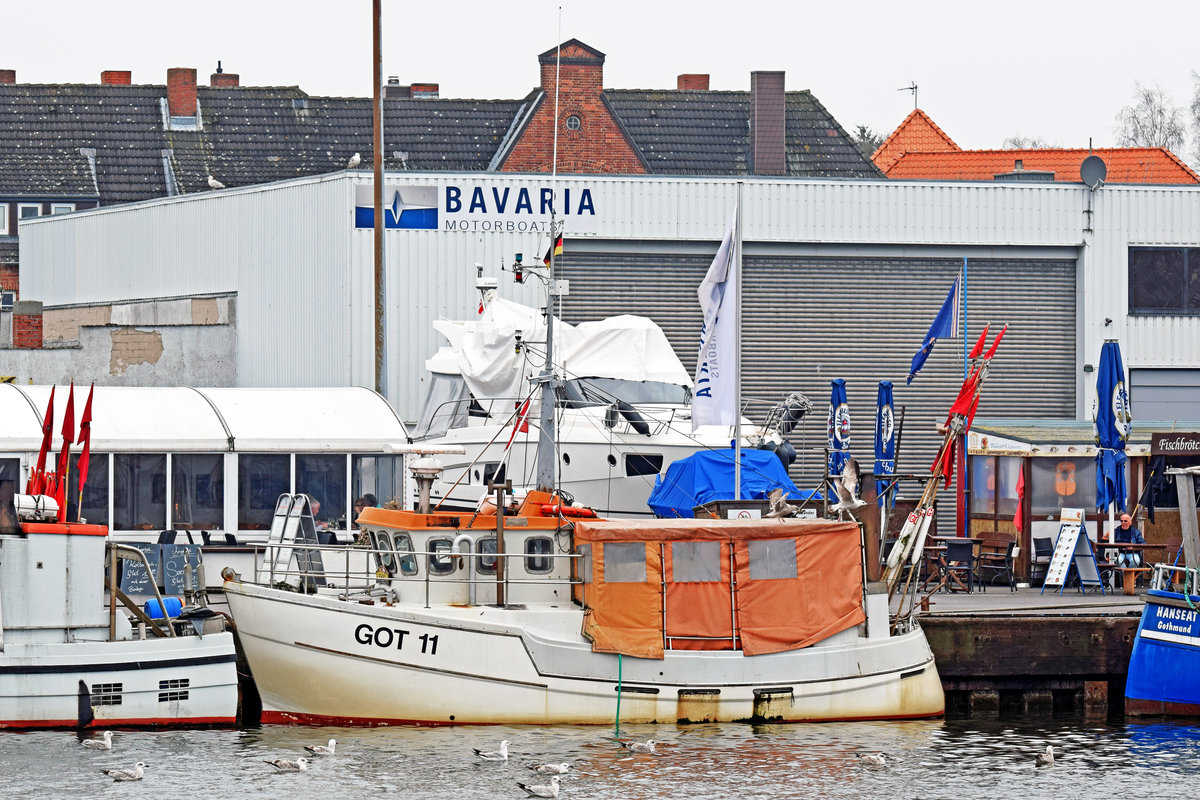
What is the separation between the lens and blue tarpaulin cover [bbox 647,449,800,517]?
26984mm

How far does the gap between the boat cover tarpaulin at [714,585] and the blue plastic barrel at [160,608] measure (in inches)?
203

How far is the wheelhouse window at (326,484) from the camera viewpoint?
26.5 metres

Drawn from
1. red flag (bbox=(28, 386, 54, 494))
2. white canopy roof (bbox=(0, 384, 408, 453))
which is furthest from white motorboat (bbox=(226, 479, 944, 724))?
white canopy roof (bbox=(0, 384, 408, 453))

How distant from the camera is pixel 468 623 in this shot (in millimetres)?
21578

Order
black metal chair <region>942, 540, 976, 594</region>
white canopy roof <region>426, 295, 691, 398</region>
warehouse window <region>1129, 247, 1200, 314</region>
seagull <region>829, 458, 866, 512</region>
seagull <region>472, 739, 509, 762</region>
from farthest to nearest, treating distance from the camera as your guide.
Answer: warehouse window <region>1129, 247, 1200, 314</region> → white canopy roof <region>426, 295, 691, 398</region> → black metal chair <region>942, 540, 976, 594</region> → seagull <region>829, 458, 866, 512</region> → seagull <region>472, 739, 509, 762</region>

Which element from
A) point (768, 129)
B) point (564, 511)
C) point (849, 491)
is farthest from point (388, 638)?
point (768, 129)

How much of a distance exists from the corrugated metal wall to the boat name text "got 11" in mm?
15167

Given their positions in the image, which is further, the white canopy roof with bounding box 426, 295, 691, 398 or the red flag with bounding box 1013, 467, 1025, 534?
the white canopy roof with bounding box 426, 295, 691, 398

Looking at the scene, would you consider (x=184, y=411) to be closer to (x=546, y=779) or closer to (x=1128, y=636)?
(x=546, y=779)

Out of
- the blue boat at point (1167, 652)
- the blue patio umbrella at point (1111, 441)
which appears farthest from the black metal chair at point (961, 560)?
the blue boat at point (1167, 652)

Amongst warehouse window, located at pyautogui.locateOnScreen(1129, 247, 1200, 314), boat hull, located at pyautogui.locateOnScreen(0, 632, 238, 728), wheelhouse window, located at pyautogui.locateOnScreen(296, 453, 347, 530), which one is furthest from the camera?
warehouse window, located at pyautogui.locateOnScreen(1129, 247, 1200, 314)

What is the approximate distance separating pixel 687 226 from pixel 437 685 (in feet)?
53.4

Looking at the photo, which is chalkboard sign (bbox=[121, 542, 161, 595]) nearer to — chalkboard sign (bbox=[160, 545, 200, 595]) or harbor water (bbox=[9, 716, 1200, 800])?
chalkboard sign (bbox=[160, 545, 200, 595])

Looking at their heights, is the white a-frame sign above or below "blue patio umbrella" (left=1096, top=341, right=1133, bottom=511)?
below
